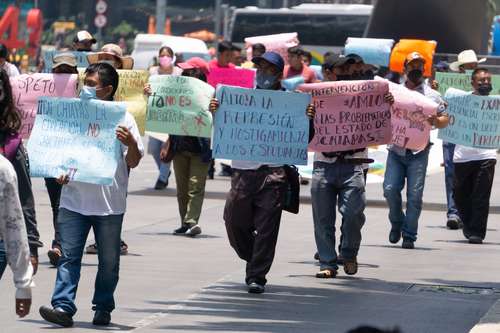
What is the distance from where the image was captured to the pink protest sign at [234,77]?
57.6ft

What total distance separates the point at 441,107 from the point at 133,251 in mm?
3047

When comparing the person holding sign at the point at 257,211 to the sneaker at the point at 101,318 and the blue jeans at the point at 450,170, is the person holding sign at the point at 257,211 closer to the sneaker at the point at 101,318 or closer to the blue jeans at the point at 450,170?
the sneaker at the point at 101,318

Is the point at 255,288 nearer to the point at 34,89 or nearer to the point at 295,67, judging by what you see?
the point at 34,89

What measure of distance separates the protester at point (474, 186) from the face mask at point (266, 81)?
13.7ft

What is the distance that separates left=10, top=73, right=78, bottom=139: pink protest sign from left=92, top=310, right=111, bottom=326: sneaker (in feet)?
10.8

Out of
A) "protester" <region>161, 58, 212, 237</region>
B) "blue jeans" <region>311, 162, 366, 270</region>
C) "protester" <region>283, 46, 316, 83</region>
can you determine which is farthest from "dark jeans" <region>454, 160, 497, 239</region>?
"protester" <region>283, 46, 316, 83</region>

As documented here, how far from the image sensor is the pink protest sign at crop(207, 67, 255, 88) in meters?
17.6

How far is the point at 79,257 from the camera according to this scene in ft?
31.0

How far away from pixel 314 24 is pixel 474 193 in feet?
128

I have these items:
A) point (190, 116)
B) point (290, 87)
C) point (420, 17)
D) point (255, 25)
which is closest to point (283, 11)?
point (255, 25)

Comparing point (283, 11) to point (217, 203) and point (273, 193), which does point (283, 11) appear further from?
point (273, 193)

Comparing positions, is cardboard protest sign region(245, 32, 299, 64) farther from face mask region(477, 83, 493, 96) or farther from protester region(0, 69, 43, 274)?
protester region(0, 69, 43, 274)

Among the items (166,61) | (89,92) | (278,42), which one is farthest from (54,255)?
(278,42)

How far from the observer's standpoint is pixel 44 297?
1062 centimetres
